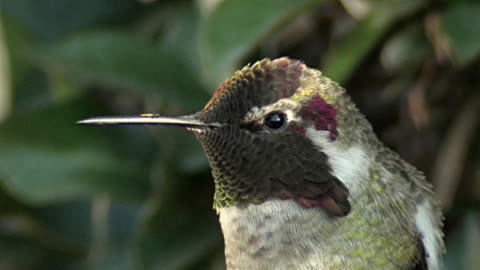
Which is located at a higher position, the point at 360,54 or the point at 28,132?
the point at 28,132

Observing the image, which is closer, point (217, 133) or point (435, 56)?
point (217, 133)

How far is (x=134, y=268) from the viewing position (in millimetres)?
2148

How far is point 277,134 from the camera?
1301mm

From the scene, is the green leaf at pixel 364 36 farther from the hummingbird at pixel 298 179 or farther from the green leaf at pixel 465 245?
the hummingbird at pixel 298 179

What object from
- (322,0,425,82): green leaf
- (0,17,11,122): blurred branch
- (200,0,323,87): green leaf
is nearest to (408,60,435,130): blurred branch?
(322,0,425,82): green leaf

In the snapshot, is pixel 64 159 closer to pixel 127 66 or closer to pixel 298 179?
pixel 127 66

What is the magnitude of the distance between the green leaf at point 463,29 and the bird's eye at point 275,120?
0.58m

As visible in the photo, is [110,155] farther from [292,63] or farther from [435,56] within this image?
[292,63]

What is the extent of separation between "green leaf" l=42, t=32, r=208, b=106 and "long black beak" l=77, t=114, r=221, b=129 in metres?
0.92

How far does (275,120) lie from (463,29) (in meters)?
0.68

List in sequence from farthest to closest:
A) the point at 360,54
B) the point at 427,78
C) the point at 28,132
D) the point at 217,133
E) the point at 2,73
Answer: the point at 2,73 < the point at 28,132 < the point at 427,78 < the point at 360,54 < the point at 217,133

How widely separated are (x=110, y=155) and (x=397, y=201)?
105 cm

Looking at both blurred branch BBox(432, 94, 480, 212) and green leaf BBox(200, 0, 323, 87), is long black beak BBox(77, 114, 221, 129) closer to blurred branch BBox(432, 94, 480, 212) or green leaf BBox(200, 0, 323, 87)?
green leaf BBox(200, 0, 323, 87)

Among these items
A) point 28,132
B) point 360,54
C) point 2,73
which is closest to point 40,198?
point 28,132
